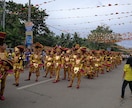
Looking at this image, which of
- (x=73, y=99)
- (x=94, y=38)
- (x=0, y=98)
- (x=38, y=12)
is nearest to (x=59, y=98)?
(x=73, y=99)

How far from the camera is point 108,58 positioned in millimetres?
23344

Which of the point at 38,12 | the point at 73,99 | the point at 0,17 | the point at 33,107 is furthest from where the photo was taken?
the point at 38,12

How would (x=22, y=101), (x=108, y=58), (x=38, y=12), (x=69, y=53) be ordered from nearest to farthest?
(x=22, y=101), (x=69, y=53), (x=108, y=58), (x=38, y=12)

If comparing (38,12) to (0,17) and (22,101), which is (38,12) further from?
(22,101)

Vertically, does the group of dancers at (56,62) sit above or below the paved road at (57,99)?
above

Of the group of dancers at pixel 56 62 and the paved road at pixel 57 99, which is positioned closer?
the paved road at pixel 57 99

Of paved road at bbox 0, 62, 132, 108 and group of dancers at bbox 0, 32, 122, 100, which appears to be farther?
group of dancers at bbox 0, 32, 122, 100

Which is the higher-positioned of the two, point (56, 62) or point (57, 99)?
point (56, 62)

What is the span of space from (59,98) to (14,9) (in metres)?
33.3

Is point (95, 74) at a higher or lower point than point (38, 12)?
lower

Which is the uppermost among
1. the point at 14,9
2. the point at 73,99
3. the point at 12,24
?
the point at 14,9

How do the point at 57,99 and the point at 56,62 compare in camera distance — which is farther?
the point at 56,62

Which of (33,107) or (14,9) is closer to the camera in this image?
(33,107)

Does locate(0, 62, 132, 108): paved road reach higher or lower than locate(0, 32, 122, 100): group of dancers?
lower
